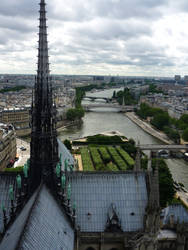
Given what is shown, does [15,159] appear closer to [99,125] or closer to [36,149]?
[36,149]

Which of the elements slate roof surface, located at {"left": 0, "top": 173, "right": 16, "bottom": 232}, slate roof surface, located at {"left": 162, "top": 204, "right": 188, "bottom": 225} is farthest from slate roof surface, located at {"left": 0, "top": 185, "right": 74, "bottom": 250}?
slate roof surface, located at {"left": 162, "top": 204, "right": 188, "bottom": 225}

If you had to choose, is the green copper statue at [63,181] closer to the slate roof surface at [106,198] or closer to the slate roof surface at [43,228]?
the slate roof surface at [43,228]

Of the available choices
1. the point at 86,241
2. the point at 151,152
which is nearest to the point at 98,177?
the point at 86,241

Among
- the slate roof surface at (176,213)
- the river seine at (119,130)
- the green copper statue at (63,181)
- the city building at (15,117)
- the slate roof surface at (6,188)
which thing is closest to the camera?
the green copper statue at (63,181)

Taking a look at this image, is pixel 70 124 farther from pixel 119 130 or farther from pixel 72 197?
pixel 72 197

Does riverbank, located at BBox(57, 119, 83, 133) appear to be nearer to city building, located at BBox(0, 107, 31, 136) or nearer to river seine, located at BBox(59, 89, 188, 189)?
river seine, located at BBox(59, 89, 188, 189)

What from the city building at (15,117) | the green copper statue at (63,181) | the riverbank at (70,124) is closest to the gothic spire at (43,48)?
the green copper statue at (63,181)
